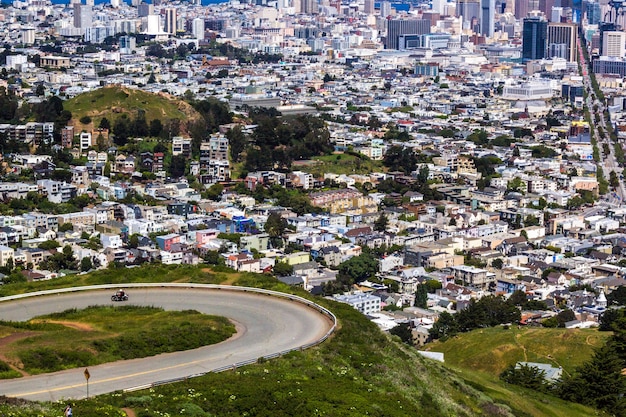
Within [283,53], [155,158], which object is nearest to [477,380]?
[155,158]

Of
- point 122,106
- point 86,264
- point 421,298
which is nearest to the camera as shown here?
point 421,298

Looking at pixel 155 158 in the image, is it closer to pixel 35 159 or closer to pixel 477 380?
pixel 35 159

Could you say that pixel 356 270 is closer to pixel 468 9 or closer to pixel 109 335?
pixel 109 335

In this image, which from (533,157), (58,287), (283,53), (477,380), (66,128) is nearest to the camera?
(58,287)

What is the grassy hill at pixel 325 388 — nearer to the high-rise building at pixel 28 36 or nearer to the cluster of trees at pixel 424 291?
the cluster of trees at pixel 424 291

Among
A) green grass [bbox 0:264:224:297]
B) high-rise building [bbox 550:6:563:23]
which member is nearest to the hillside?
green grass [bbox 0:264:224:297]

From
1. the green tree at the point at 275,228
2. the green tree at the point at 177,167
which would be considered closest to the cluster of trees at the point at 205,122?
the green tree at the point at 177,167

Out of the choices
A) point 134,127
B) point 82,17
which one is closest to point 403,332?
point 134,127
